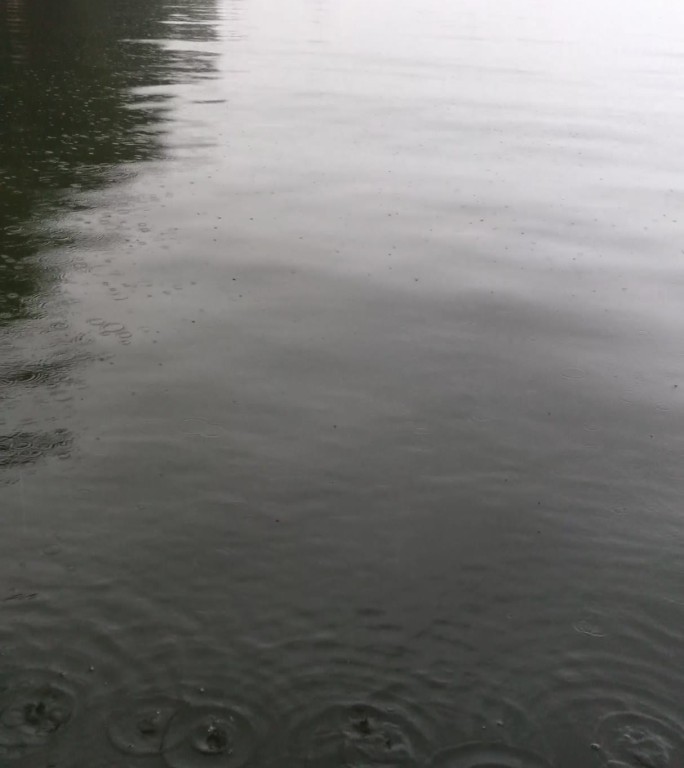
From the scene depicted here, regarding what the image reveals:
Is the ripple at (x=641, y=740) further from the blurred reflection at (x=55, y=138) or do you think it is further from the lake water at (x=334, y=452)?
the blurred reflection at (x=55, y=138)

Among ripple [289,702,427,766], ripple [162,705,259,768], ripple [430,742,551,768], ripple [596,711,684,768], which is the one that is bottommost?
ripple [596,711,684,768]

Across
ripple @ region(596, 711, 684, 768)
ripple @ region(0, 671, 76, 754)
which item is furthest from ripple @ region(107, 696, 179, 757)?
ripple @ region(596, 711, 684, 768)

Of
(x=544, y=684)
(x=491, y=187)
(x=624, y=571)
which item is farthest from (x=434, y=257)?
(x=544, y=684)

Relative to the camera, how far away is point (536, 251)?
14.1 metres

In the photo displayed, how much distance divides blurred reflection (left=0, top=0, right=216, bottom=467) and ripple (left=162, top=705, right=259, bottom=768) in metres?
3.40

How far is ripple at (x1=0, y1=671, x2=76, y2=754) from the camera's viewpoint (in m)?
5.51

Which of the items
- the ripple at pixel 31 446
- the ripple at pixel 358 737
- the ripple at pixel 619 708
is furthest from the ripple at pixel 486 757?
the ripple at pixel 31 446

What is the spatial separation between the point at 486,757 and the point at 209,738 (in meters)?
1.76

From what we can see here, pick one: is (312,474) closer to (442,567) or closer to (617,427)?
(442,567)

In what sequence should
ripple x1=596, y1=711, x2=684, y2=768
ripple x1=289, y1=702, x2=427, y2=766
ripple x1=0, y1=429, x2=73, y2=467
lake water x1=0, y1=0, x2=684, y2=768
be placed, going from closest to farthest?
ripple x1=289, y1=702, x2=427, y2=766, ripple x1=596, y1=711, x2=684, y2=768, lake water x1=0, y1=0, x2=684, y2=768, ripple x1=0, y1=429, x2=73, y2=467

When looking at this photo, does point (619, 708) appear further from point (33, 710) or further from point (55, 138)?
point (55, 138)

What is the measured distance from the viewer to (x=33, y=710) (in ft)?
18.7

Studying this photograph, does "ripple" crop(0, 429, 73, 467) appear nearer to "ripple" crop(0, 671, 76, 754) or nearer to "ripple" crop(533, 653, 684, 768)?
"ripple" crop(0, 671, 76, 754)

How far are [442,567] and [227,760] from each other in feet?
8.24
